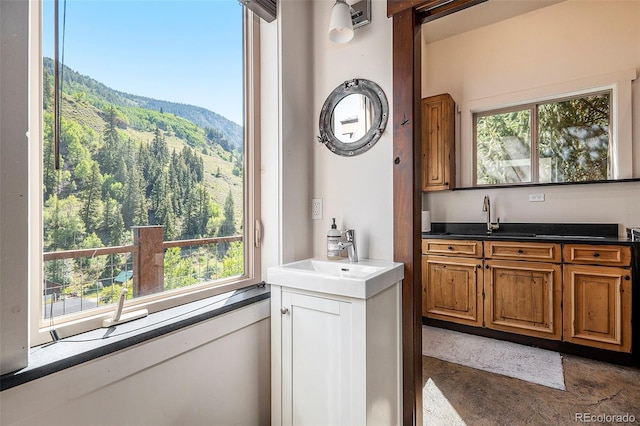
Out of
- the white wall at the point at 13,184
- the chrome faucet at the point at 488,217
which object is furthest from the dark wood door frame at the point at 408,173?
the chrome faucet at the point at 488,217

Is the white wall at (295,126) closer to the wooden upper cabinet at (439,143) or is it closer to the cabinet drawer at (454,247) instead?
the cabinet drawer at (454,247)

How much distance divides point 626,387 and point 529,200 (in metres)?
1.69

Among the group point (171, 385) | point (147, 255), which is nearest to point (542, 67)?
point (147, 255)

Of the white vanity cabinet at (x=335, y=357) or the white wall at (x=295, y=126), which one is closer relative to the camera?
the white vanity cabinet at (x=335, y=357)

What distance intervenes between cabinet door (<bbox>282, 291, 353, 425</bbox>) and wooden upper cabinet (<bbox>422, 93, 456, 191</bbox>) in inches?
98.2

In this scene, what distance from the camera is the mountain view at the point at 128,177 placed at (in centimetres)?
99

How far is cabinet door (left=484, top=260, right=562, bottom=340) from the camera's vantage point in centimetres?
251

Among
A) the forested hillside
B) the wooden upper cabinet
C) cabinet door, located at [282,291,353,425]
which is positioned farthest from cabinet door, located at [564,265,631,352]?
the forested hillside

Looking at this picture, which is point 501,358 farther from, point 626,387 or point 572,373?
point 626,387

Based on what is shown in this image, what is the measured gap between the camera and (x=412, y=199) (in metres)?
1.51

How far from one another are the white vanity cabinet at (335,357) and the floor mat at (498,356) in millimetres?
1244

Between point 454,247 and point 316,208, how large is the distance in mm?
1782

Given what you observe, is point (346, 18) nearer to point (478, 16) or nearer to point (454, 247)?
point (454, 247)

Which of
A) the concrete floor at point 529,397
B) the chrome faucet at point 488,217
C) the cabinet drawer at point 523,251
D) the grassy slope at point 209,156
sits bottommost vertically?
the concrete floor at point 529,397
